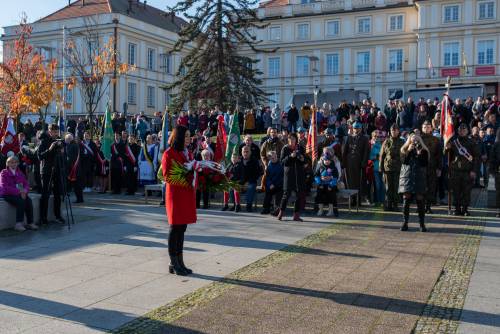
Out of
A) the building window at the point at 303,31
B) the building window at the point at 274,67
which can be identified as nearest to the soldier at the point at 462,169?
the building window at the point at 303,31

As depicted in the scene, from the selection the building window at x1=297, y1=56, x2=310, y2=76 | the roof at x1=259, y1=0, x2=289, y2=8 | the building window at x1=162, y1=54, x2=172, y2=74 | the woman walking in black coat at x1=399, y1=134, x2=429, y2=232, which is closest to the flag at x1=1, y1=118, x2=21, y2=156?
the woman walking in black coat at x1=399, y1=134, x2=429, y2=232

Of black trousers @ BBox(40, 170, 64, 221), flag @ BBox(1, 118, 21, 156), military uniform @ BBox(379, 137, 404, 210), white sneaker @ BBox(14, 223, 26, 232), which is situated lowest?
white sneaker @ BBox(14, 223, 26, 232)

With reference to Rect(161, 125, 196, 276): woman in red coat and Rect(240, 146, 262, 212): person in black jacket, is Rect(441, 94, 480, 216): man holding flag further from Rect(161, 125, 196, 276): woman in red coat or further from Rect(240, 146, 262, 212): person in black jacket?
Rect(161, 125, 196, 276): woman in red coat

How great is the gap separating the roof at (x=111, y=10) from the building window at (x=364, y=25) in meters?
19.5

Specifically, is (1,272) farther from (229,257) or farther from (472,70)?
(472,70)

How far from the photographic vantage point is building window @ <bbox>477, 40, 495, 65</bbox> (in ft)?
171

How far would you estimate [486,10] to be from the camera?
5238 centimetres

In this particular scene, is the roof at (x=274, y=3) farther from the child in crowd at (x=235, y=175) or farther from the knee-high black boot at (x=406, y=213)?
the knee-high black boot at (x=406, y=213)

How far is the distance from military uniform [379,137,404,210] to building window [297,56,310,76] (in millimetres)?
50161

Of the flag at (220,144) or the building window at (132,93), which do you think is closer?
the flag at (220,144)

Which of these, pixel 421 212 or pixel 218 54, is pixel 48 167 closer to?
pixel 421 212

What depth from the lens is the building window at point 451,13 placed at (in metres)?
53.3

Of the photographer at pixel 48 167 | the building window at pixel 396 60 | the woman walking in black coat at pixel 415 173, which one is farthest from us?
the building window at pixel 396 60

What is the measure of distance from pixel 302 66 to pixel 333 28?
17.5ft
